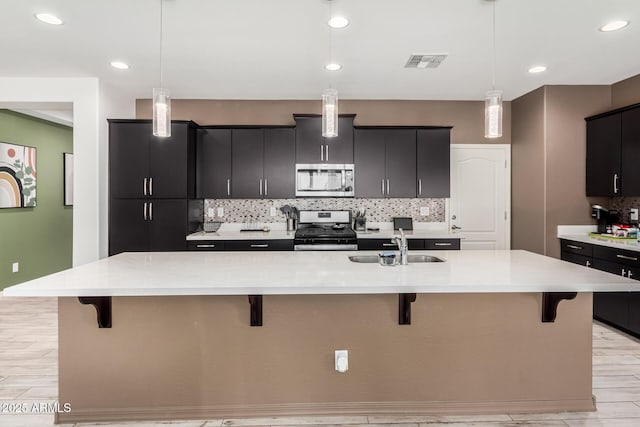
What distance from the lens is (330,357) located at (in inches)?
92.8

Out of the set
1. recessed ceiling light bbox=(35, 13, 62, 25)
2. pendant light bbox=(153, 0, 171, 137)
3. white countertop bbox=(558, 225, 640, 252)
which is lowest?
white countertop bbox=(558, 225, 640, 252)

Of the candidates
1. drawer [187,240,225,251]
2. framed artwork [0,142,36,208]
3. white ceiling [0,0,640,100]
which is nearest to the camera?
white ceiling [0,0,640,100]

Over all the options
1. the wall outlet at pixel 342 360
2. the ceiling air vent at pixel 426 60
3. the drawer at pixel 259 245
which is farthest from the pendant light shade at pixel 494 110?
the drawer at pixel 259 245

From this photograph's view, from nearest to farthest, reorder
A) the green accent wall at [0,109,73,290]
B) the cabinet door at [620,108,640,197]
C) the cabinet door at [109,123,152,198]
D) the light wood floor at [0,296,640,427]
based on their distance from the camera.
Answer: the light wood floor at [0,296,640,427], the cabinet door at [620,108,640,197], the cabinet door at [109,123,152,198], the green accent wall at [0,109,73,290]

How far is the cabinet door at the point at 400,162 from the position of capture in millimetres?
4750

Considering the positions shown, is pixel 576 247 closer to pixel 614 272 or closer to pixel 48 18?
pixel 614 272

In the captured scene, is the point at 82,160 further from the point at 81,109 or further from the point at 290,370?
the point at 290,370

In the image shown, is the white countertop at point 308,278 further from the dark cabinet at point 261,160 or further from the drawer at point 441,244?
the dark cabinet at point 261,160

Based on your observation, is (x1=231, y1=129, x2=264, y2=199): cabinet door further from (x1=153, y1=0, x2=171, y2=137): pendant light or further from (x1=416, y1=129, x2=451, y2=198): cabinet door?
(x1=153, y1=0, x2=171, y2=137): pendant light

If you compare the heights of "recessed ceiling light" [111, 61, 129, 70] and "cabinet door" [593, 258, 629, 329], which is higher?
"recessed ceiling light" [111, 61, 129, 70]

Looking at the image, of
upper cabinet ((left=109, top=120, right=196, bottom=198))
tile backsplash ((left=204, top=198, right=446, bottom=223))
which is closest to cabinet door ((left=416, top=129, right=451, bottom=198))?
tile backsplash ((left=204, top=198, right=446, bottom=223))

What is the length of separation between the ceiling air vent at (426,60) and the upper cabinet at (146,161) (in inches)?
97.1

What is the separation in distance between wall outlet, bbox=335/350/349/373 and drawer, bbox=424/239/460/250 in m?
2.48

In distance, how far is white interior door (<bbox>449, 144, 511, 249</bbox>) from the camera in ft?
16.9
